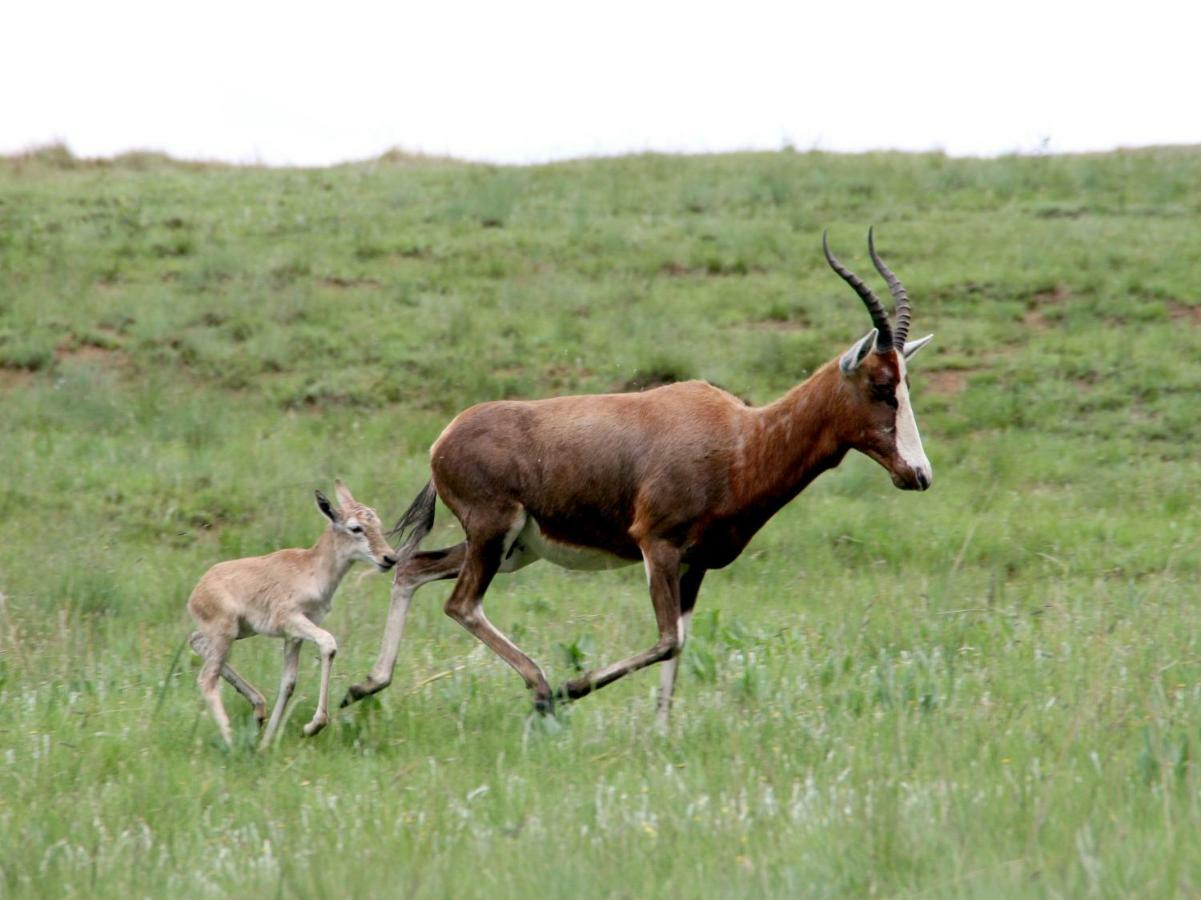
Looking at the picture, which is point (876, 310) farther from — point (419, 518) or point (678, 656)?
point (419, 518)

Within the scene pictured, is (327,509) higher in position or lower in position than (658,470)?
lower

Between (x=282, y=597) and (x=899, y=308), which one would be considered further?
(x=899, y=308)

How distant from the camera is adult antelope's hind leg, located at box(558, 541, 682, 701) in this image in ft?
24.7

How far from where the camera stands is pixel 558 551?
8320 mm

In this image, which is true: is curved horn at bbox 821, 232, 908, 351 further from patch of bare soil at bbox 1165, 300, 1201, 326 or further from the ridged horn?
patch of bare soil at bbox 1165, 300, 1201, 326

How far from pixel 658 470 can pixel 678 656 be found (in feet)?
Result: 3.06

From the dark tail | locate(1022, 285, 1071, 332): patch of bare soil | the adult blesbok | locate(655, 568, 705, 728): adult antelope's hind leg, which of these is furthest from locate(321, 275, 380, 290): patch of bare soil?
locate(655, 568, 705, 728): adult antelope's hind leg

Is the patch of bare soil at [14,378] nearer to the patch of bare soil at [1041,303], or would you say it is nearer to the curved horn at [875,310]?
the patch of bare soil at [1041,303]

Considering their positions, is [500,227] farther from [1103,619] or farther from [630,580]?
[1103,619]

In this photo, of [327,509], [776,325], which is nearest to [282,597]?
[327,509]

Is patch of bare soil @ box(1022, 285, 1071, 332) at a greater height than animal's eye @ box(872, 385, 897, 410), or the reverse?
animal's eye @ box(872, 385, 897, 410)

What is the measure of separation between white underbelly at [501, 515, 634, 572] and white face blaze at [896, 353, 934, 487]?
5.09ft

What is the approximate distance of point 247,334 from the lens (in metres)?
18.7

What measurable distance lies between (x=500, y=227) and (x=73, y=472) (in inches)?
370
